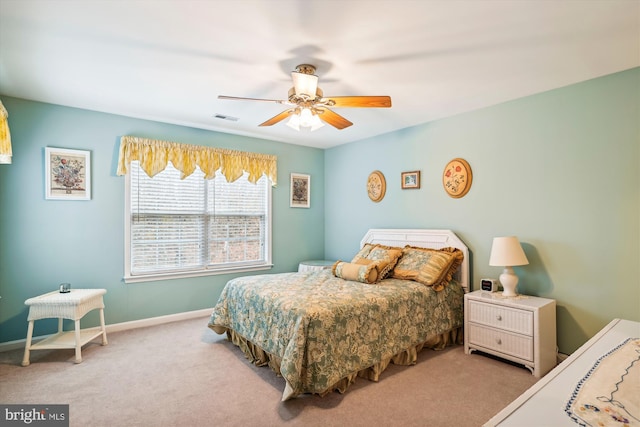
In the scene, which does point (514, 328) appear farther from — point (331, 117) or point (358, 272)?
point (331, 117)

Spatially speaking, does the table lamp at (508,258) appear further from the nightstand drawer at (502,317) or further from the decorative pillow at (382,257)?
the decorative pillow at (382,257)

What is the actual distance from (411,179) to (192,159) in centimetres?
284

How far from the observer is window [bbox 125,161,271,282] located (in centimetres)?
391

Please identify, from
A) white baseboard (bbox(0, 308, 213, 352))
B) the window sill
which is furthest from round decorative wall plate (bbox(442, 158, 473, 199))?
white baseboard (bbox(0, 308, 213, 352))

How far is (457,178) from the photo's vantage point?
373cm

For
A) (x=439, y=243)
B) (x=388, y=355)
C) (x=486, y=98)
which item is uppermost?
(x=486, y=98)

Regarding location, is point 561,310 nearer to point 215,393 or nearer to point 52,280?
point 215,393

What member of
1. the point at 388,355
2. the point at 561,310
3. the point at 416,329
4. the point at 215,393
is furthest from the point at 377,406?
the point at 561,310

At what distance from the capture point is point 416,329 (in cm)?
298

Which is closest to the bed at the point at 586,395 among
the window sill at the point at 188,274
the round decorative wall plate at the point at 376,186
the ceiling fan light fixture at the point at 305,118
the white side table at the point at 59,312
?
the ceiling fan light fixture at the point at 305,118

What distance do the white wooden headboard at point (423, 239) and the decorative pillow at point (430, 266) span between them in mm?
78

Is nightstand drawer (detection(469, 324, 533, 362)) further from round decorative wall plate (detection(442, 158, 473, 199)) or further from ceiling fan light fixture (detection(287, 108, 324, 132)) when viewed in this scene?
ceiling fan light fixture (detection(287, 108, 324, 132))

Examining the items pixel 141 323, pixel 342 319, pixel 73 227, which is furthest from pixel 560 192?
pixel 73 227

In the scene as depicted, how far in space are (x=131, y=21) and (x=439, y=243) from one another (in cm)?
350
